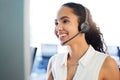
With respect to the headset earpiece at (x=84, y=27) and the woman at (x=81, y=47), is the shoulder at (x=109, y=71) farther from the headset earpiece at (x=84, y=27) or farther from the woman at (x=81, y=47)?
the headset earpiece at (x=84, y=27)

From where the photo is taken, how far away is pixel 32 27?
133 cm

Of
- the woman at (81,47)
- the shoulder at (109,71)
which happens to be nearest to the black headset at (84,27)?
the woman at (81,47)

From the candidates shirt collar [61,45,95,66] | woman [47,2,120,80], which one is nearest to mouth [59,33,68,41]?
woman [47,2,120,80]

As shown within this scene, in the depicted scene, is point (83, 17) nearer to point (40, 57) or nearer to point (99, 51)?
point (99, 51)

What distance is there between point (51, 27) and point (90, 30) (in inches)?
9.0

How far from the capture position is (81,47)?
3.80 feet

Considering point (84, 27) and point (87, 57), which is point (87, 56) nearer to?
point (87, 57)

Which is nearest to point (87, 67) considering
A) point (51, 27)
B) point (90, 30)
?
point (90, 30)

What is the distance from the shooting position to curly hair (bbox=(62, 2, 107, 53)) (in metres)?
1.13

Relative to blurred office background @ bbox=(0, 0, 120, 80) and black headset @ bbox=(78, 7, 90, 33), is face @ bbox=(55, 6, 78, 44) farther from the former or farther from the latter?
blurred office background @ bbox=(0, 0, 120, 80)

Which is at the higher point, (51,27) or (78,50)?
(51,27)

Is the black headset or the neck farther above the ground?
the black headset

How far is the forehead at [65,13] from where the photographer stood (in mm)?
1124

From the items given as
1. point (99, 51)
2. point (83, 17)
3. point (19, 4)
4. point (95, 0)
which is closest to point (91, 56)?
point (99, 51)
